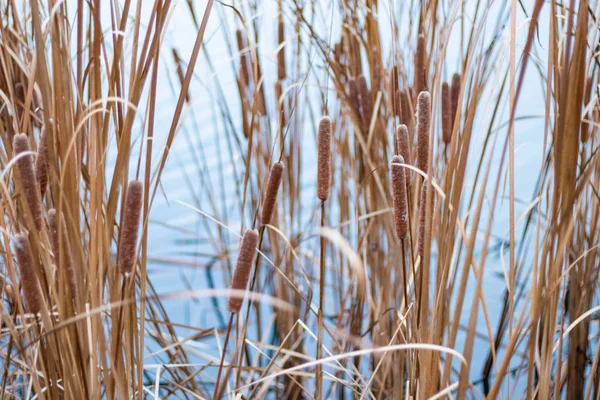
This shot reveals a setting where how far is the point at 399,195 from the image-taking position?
61 centimetres

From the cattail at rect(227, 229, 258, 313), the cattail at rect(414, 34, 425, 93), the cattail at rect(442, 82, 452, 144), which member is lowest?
the cattail at rect(227, 229, 258, 313)

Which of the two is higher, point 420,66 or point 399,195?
point 420,66

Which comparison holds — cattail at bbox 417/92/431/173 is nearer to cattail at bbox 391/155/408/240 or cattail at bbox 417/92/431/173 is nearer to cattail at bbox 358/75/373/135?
cattail at bbox 391/155/408/240

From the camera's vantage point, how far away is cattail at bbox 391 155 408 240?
60cm

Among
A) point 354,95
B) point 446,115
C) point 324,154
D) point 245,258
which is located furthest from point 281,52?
point 245,258

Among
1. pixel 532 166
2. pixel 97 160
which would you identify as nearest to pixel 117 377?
pixel 97 160

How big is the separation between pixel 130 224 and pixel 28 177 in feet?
0.27

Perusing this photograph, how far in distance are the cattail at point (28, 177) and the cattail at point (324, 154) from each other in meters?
0.25

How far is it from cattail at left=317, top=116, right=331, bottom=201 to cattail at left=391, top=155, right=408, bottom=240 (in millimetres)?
79

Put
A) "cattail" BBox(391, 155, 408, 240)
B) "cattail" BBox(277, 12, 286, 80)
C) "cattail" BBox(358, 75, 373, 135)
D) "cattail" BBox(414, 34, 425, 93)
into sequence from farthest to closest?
"cattail" BBox(277, 12, 286, 80) < "cattail" BBox(358, 75, 373, 135) < "cattail" BBox(414, 34, 425, 93) < "cattail" BBox(391, 155, 408, 240)

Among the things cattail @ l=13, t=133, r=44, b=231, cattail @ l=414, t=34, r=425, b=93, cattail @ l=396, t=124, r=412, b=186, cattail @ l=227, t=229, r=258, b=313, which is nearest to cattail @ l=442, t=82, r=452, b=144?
cattail @ l=414, t=34, r=425, b=93

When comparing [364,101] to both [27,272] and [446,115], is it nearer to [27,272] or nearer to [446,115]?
[446,115]

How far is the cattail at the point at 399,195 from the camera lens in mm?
597

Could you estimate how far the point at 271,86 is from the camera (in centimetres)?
167
